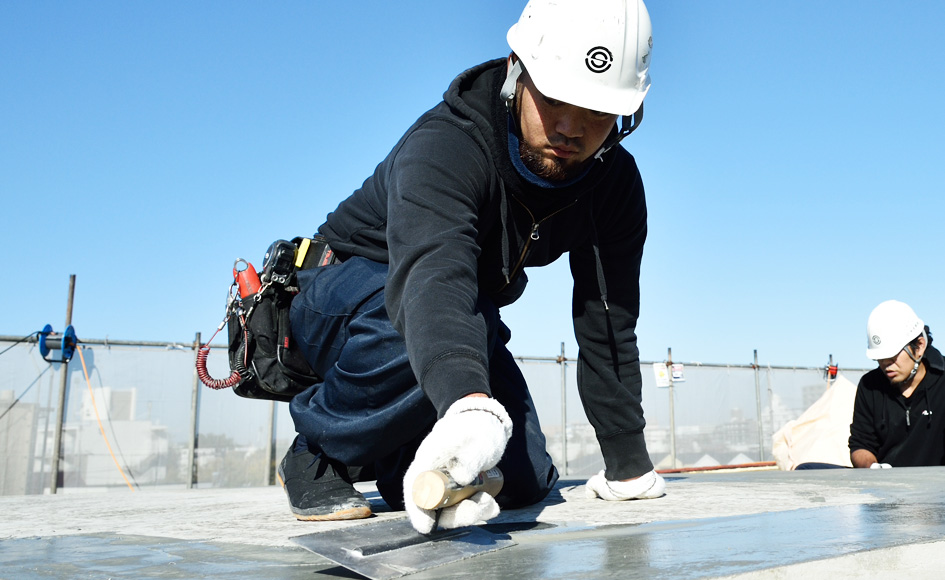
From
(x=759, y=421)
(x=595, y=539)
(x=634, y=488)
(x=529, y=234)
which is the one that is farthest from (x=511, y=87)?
(x=759, y=421)

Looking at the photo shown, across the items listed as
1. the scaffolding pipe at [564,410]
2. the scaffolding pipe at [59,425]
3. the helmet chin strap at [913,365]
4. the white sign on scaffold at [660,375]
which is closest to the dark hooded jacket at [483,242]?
the helmet chin strap at [913,365]

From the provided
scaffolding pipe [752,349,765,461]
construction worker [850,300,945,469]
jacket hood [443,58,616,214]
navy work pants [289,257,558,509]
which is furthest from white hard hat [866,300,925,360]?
scaffolding pipe [752,349,765,461]

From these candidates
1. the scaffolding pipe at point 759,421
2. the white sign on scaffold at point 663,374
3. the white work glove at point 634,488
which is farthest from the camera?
the scaffolding pipe at point 759,421

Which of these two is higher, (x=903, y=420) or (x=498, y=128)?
(x=498, y=128)

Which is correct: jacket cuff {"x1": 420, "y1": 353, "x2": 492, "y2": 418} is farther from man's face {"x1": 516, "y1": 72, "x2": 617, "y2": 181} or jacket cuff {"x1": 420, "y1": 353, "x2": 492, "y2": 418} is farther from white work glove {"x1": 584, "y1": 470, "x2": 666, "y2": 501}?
white work glove {"x1": 584, "y1": 470, "x2": 666, "y2": 501}

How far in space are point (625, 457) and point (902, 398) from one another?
419 cm

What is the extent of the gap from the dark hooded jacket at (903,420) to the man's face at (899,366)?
0.42 feet

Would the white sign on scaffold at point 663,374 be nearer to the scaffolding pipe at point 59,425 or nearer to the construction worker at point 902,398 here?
the construction worker at point 902,398

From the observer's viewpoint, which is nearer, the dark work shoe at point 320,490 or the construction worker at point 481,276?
the construction worker at point 481,276

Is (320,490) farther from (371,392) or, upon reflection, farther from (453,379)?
(453,379)

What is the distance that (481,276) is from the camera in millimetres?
2434

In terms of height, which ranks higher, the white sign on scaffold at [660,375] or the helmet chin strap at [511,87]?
the helmet chin strap at [511,87]

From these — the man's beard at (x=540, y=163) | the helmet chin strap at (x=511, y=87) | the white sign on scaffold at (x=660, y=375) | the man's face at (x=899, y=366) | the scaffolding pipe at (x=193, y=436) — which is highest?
the helmet chin strap at (x=511, y=87)

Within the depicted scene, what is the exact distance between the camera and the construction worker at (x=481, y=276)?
5.17 ft
